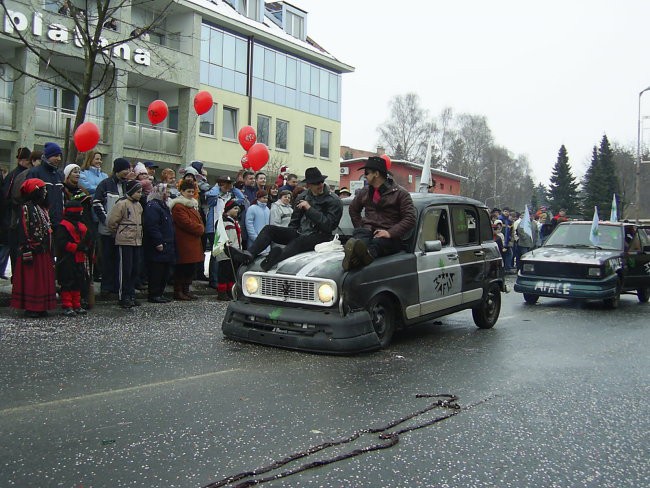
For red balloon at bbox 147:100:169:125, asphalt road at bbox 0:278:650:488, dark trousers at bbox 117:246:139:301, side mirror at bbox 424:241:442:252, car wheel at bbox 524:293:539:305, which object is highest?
red balloon at bbox 147:100:169:125

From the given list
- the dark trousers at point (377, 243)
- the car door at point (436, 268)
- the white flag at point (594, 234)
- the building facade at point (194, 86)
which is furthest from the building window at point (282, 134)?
the dark trousers at point (377, 243)

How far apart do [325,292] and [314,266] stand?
0.38m

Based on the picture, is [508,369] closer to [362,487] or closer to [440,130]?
[362,487]

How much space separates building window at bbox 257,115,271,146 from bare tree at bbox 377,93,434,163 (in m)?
42.4

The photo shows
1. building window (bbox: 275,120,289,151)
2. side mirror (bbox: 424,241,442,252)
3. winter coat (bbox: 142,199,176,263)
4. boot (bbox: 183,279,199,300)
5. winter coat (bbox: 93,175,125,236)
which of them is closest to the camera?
side mirror (bbox: 424,241,442,252)

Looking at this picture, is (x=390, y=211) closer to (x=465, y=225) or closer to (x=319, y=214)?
(x=319, y=214)

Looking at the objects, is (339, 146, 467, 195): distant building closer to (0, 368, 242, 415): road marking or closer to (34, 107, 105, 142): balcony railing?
(34, 107, 105, 142): balcony railing

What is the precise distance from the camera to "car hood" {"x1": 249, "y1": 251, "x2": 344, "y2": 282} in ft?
22.7

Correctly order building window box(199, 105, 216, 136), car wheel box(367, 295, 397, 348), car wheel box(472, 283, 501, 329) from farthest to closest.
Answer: building window box(199, 105, 216, 136) < car wheel box(472, 283, 501, 329) < car wheel box(367, 295, 397, 348)

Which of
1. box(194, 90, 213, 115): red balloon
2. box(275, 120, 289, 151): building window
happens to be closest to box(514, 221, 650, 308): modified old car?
box(194, 90, 213, 115): red balloon

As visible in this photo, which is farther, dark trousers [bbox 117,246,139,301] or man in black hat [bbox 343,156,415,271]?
dark trousers [bbox 117,246,139,301]

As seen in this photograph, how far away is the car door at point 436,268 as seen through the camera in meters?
7.80

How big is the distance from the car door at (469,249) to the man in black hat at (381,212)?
1.29 m

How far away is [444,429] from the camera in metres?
4.67
